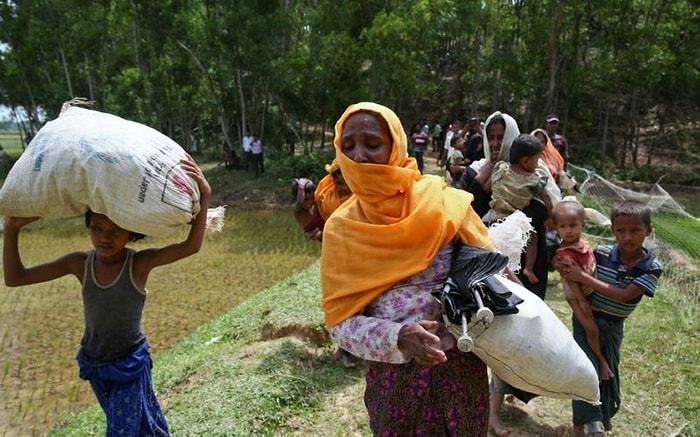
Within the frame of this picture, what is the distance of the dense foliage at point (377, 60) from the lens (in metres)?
14.5

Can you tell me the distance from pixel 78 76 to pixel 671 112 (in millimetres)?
27726

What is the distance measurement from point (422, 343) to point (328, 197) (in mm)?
2407

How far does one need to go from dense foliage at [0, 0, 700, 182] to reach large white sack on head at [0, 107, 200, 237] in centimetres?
1235

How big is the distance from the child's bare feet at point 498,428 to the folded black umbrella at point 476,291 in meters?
1.82

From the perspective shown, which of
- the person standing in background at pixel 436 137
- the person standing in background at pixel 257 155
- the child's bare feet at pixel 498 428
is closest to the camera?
the child's bare feet at pixel 498 428

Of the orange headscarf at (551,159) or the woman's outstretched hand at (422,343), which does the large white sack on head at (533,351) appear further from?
the orange headscarf at (551,159)

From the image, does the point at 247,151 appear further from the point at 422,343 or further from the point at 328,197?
the point at 422,343

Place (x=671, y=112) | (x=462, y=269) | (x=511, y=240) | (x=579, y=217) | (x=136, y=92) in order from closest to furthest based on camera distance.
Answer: (x=462, y=269)
(x=511, y=240)
(x=579, y=217)
(x=671, y=112)
(x=136, y=92)

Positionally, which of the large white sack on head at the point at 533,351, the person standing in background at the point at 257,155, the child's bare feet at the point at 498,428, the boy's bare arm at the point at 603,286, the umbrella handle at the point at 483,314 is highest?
the umbrella handle at the point at 483,314

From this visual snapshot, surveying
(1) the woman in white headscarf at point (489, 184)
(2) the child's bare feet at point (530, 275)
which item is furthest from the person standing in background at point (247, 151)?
(2) the child's bare feet at point (530, 275)

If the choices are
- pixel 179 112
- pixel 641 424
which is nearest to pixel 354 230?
pixel 641 424

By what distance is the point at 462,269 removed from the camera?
1526mm

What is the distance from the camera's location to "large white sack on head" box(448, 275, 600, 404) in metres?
1.42

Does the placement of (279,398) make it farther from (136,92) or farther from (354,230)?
(136,92)
